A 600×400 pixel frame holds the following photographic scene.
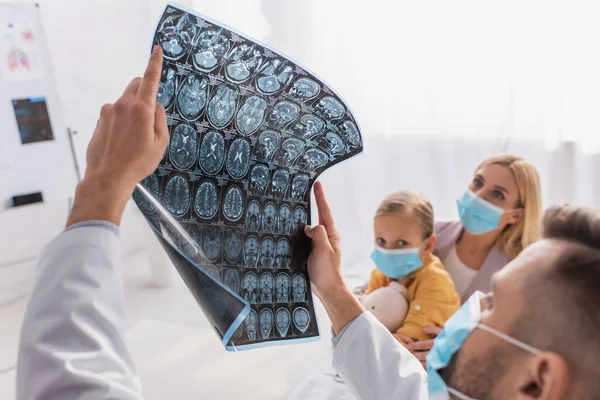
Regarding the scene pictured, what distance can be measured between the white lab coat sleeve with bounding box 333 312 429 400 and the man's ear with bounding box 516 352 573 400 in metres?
0.33

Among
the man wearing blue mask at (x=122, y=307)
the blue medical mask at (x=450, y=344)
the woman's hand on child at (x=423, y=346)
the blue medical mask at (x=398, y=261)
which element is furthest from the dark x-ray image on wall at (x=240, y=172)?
the blue medical mask at (x=398, y=261)

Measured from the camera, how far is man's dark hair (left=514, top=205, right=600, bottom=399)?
0.63m

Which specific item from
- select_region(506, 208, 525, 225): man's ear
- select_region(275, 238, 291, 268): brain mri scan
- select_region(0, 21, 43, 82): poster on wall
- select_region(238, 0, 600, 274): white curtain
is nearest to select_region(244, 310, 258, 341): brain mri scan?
select_region(275, 238, 291, 268): brain mri scan

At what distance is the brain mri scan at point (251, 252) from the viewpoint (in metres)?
0.97

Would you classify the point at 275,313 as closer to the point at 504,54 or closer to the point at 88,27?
the point at 504,54

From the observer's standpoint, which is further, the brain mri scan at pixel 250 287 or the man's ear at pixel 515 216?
the man's ear at pixel 515 216

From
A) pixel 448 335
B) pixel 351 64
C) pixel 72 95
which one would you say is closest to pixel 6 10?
pixel 72 95

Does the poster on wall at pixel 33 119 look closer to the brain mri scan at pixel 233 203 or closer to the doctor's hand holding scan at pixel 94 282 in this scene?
the brain mri scan at pixel 233 203

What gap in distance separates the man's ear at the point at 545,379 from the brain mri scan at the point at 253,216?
1.61 ft

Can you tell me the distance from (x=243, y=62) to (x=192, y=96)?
0.11 m

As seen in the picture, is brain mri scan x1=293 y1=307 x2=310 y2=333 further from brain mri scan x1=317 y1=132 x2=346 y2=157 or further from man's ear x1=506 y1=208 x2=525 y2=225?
man's ear x1=506 y1=208 x2=525 y2=225

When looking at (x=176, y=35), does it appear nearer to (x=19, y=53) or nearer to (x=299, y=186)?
(x=299, y=186)

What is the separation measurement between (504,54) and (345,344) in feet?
6.79

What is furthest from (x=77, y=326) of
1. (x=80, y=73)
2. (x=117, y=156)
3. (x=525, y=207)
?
(x=80, y=73)
